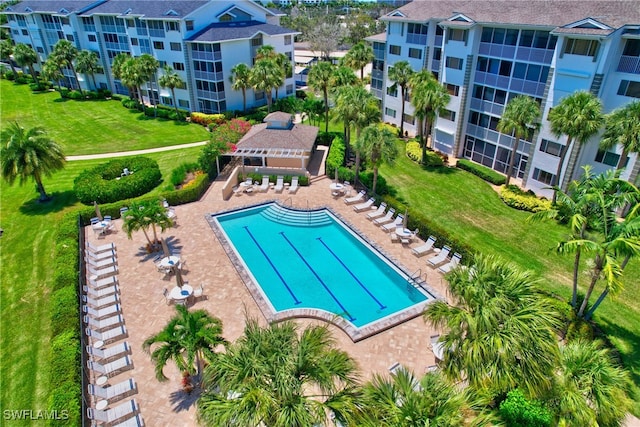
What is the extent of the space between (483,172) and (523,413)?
27.5 meters

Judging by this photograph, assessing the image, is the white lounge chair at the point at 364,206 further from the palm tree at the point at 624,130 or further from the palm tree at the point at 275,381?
the palm tree at the point at 275,381

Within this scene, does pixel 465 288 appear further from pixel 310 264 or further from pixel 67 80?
pixel 67 80

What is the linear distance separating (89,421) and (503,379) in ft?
48.2

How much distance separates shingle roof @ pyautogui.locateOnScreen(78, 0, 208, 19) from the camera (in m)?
51.0

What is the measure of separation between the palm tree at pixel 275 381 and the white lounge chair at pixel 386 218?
1714cm

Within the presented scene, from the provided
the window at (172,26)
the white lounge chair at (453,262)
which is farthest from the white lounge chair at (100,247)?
the window at (172,26)

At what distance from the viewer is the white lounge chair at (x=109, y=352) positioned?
17.3m

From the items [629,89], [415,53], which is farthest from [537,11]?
[415,53]

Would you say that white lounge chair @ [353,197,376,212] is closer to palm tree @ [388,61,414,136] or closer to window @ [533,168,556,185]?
window @ [533,168,556,185]

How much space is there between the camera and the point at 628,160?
1056 inches

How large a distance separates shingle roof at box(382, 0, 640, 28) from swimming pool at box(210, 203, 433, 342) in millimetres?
21877

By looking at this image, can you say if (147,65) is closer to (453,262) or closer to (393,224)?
(393,224)

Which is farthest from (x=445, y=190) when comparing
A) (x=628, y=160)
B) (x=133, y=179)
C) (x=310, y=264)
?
(x=133, y=179)

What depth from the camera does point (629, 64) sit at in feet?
84.1
